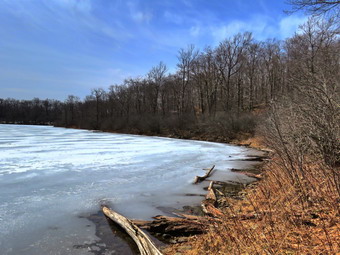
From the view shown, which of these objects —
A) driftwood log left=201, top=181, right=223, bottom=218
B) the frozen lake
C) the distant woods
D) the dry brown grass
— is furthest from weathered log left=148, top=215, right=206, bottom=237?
the distant woods

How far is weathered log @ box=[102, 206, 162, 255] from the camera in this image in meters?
3.83

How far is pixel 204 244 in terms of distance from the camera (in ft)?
13.8

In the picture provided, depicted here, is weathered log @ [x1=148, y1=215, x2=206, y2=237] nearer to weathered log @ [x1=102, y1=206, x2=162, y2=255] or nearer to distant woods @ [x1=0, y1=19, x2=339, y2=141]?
weathered log @ [x1=102, y1=206, x2=162, y2=255]

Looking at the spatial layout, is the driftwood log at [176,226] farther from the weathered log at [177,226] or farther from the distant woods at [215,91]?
the distant woods at [215,91]

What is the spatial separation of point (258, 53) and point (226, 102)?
12973 mm

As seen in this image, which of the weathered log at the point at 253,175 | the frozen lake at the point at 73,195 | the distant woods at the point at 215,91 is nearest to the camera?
the frozen lake at the point at 73,195

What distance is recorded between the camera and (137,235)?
446cm

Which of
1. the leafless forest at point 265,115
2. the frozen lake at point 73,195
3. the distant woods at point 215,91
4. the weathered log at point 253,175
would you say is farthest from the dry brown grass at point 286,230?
the distant woods at point 215,91

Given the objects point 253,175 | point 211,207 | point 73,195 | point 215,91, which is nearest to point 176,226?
point 211,207

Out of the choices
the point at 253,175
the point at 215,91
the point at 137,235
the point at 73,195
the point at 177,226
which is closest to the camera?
the point at 137,235

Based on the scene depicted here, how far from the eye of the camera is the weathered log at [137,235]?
383 cm

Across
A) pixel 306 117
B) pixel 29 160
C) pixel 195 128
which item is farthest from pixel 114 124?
pixel 306 117

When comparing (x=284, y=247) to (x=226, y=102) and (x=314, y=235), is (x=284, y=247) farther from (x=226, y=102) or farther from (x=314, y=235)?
(x=226, y=102)

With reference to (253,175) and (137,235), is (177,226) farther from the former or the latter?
(253,175)
